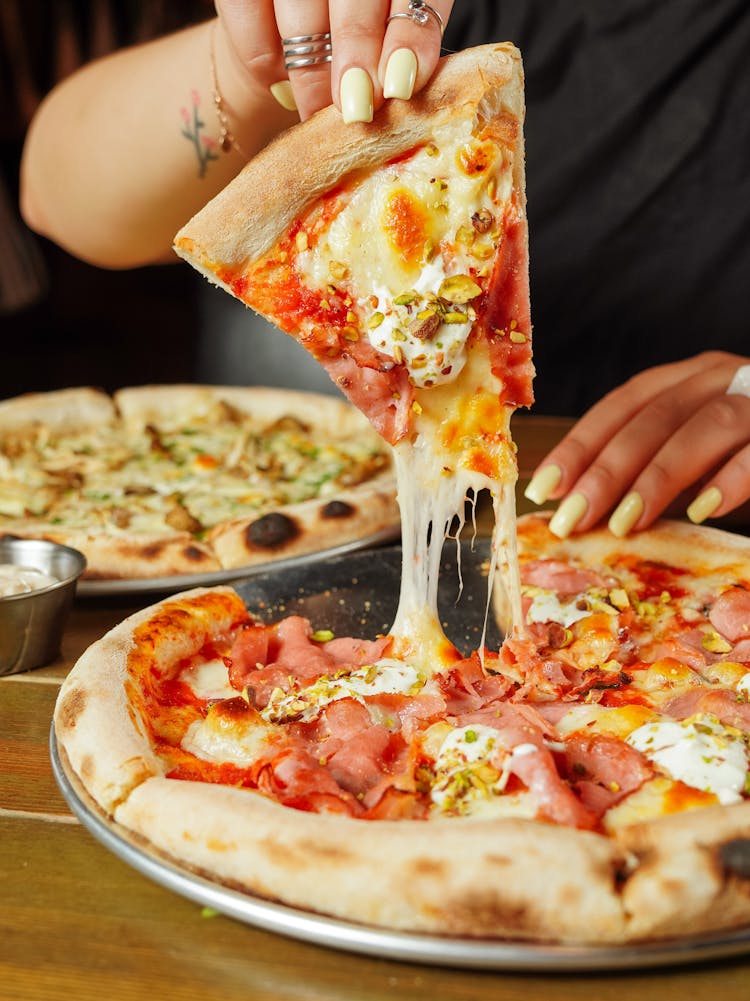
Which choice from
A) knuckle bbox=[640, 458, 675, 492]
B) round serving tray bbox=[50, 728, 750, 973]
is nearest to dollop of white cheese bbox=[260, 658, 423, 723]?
round serving tray bbox=[50, 728, 750, 973]

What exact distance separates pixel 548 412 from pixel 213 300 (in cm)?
243

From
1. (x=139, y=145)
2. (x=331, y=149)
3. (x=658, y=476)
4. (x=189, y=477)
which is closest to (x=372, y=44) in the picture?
(x=331, y=149)

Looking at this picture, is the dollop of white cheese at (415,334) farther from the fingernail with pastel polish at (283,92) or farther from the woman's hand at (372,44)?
the fingernail with pastel polish at (283,92)

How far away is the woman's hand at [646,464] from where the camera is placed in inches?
124

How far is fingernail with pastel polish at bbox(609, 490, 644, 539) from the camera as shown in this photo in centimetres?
314

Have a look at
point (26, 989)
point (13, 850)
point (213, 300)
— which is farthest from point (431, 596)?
point (213, 300)

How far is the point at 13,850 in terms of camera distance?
6.66 feet

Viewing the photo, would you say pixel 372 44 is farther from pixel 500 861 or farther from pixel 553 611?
pixel 500 861

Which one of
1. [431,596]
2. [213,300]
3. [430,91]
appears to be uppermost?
[430,91]

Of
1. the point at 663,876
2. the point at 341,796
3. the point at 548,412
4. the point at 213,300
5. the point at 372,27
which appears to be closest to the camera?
the point at 663,876

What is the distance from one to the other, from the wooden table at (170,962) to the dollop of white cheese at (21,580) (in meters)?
0.89

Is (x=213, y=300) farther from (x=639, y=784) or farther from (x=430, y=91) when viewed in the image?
(x=639, y=784)

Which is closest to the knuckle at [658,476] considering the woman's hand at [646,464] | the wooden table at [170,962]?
the woman's hand at [646,464]

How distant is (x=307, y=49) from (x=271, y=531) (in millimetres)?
1402
